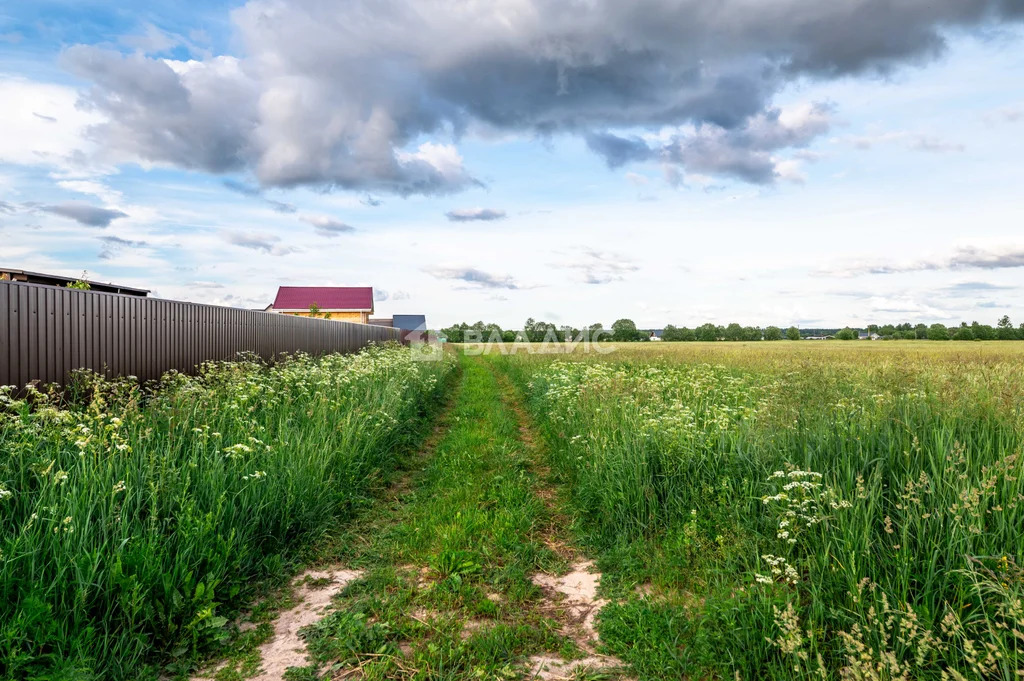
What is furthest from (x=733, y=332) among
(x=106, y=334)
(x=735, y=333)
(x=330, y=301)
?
(x=106, y=334)

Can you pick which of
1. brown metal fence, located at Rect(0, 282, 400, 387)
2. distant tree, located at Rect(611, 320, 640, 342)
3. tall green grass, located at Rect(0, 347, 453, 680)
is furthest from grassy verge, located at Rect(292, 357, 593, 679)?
distant tree, located at Rect(611, 320, 640, 342)

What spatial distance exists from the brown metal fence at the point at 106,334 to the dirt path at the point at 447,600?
5170 millimetres

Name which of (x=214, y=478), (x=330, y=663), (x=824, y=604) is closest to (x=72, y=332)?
(x=214, y=478)

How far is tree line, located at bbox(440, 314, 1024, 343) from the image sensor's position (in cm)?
5297

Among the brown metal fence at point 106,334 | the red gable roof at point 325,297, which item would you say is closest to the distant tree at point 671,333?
the red gable roof at point 325,297

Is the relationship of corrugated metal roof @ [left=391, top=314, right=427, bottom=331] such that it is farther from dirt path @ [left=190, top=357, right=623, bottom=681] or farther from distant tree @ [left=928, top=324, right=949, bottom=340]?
dirt path @ [left=190, top=357, right=623, bottom=681]

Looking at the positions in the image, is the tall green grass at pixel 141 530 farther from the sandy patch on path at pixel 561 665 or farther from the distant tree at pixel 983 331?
the distant tree at pixel 983 331

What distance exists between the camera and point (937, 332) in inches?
2306

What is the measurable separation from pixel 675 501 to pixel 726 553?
90 centimetres

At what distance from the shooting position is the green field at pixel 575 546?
110 inches

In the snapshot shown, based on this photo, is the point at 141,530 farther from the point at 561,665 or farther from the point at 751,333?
the point at 751,333

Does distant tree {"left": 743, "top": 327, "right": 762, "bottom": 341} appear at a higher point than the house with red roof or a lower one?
lower

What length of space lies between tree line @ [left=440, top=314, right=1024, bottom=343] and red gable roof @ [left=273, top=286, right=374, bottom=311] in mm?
17282

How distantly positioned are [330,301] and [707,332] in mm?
48469
